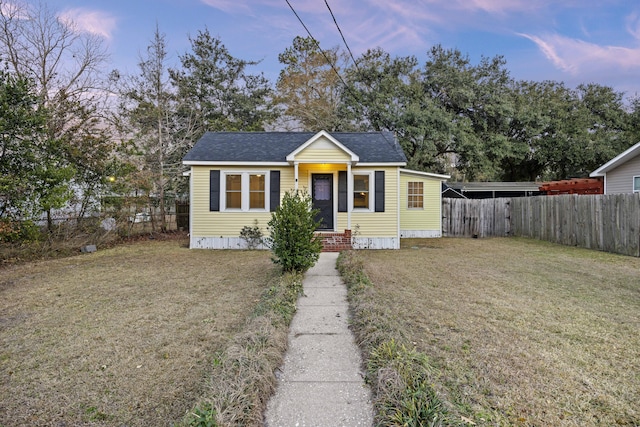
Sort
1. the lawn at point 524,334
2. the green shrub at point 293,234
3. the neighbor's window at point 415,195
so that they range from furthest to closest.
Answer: the neighbor's window at point 415,195
the green shrub at point 293,234
the lawn at point 524,334

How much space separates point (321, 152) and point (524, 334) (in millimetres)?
7845

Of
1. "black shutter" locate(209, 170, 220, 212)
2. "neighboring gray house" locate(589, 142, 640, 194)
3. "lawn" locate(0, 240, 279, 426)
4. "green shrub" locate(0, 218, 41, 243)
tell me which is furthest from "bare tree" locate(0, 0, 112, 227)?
"neighboring gray house" locate(589, 142, 640, 194)

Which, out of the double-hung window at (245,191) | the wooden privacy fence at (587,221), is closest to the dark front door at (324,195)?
the double-hung window at (245,191)

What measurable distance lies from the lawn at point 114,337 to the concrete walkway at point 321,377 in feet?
2.30

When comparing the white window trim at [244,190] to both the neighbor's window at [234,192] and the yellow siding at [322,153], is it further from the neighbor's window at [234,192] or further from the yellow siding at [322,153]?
the yellow siding at [322,153]

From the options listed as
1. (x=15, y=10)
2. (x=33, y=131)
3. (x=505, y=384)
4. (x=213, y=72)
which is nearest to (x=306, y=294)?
(x=505, y=384)

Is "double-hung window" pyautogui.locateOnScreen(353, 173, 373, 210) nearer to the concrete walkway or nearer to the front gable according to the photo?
the front gable

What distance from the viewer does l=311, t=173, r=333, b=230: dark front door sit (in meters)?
11.6

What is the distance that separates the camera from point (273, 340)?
10.9 feet

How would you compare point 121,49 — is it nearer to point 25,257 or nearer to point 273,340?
point 25,257

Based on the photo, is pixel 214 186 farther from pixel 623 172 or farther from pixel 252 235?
pixel 623 172

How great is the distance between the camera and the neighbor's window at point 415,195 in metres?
13.7

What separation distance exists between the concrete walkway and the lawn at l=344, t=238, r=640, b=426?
518 mm

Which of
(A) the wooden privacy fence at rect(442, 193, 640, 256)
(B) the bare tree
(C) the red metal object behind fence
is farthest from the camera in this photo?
(C) the red metal object behind fence
